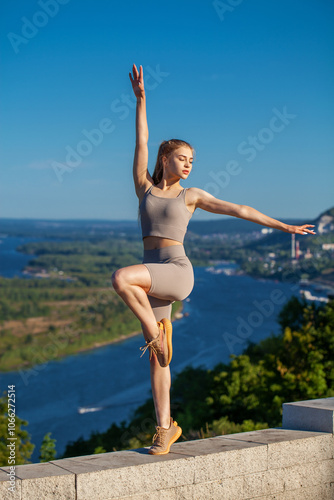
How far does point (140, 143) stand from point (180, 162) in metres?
0.34

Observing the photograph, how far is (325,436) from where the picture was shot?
4750mm

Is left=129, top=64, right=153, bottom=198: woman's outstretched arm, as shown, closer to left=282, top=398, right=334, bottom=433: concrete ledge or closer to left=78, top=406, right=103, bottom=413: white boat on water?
left=282, top=398, right=334, bottom=433: concrete ledge

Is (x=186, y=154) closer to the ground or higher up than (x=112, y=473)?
higher up

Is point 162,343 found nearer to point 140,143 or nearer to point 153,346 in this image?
point 153,346

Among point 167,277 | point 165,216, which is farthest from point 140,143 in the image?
point 167,277

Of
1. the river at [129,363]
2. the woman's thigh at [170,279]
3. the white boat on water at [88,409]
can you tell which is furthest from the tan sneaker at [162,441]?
the white boat on water at [88,409]

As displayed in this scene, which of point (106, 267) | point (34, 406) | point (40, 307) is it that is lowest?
point (34, 406)

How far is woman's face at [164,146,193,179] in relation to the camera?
4.39 m

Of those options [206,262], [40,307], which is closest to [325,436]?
[206,262]

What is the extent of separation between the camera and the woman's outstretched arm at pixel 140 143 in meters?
4.48

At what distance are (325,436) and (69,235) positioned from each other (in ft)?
375

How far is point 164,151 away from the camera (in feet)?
14.7

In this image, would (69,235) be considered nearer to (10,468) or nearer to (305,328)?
(305,328)

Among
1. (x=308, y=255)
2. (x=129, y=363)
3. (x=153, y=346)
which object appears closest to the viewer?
(x=153, y=346)
